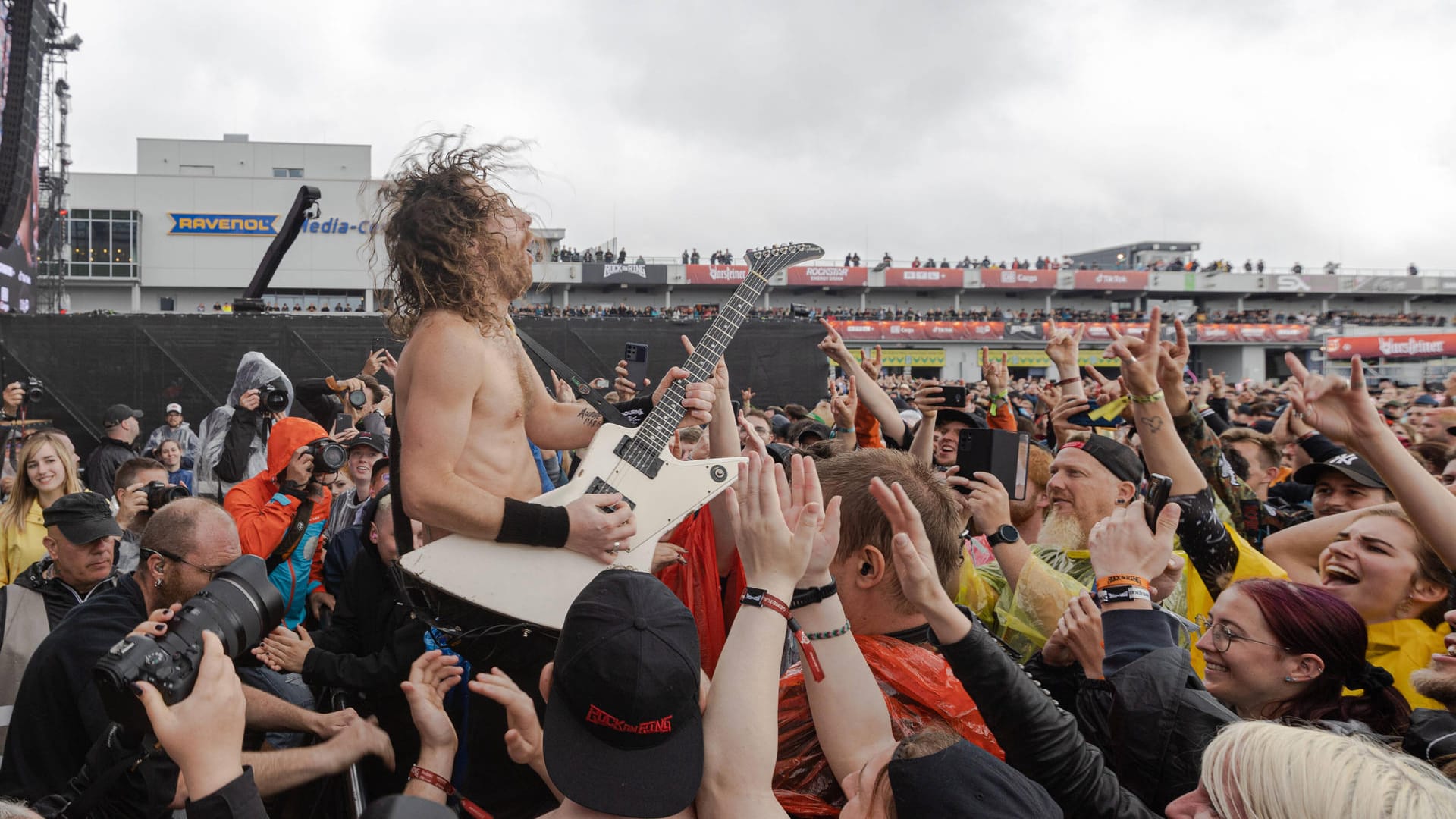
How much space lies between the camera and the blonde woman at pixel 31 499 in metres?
3.87

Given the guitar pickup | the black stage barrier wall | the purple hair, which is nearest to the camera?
the purple hair

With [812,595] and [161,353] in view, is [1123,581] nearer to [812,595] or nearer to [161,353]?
[812,595]

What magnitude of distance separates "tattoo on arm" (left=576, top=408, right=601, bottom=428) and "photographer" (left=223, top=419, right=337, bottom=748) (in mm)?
1201

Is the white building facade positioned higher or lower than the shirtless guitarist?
higher

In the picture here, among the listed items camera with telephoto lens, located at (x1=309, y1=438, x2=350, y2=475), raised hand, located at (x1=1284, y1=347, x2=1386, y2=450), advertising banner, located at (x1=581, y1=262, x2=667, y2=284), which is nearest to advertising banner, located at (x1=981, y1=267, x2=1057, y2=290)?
advertising banner, located at (x1=581, y1=262, x2=667, y2=284)

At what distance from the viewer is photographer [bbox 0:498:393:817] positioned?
76.0 inches

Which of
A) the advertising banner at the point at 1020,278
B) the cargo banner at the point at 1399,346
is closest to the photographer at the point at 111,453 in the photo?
the cargo banner at the point at 1399,346

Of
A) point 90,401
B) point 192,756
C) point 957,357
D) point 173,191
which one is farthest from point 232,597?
point 957,357

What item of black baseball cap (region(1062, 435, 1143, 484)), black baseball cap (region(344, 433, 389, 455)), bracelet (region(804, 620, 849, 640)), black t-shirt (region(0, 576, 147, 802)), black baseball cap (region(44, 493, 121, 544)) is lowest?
black t-shirt (region(0, 576, 147, 802))

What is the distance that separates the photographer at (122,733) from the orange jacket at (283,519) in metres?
0.68

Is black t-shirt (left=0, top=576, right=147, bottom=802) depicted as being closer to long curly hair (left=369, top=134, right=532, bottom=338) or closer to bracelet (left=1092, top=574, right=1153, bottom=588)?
long curly hair (left=369, top=134, right=532, bottom=338)

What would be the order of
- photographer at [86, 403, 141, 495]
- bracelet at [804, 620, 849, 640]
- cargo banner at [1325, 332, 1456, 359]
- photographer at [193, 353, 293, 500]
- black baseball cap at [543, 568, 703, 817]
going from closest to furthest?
1. black baseball cap at [543, 568, 703, 817]
2. bracelet at [804, 620, 849, 640]
3. photographer at [193, 353, 293, 500]
4. photographer at [86, 403, 141, 495]
5. cargo banner at [1325, 332, 1456, 359]

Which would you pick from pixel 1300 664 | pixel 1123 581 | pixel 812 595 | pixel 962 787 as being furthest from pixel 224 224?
pixel 962 787

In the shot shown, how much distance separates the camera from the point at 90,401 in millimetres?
11430
